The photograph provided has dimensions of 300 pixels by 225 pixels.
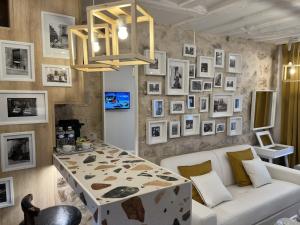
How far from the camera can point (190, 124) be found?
2.99 metres

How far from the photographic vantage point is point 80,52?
1.98 metres

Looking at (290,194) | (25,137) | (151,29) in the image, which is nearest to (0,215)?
(25,137)

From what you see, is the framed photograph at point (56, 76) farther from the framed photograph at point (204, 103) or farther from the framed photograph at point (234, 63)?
the framed photograph at point (234, 63)

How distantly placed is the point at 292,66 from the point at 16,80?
3.67m

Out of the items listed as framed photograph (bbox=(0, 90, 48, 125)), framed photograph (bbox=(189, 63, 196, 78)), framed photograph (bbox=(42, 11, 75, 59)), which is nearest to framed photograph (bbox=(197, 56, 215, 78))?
framed photograph (bbox=(189, 63, 196, 78))

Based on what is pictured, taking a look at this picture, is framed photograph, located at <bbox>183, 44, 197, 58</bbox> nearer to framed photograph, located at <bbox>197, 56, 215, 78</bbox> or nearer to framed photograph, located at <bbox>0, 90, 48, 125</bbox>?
framed photograph, located at <bbox>197, 56, 215, 78</bbox>

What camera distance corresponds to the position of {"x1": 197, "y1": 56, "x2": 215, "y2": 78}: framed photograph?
9.75 ft

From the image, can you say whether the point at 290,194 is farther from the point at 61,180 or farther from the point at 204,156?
the point at 61,180

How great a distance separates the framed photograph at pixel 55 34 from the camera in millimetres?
1822

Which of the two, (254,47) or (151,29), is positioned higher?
(254,47)

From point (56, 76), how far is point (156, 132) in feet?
4.28

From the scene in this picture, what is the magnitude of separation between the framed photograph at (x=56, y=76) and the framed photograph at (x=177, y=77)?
47.4 inches

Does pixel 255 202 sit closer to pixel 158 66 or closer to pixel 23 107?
pixel 158 66

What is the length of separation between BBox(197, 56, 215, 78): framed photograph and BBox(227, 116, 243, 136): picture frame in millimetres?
785
